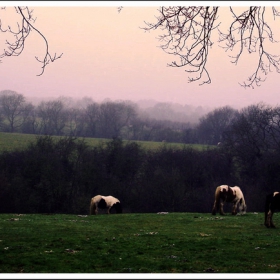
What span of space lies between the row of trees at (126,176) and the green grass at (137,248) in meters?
28.0

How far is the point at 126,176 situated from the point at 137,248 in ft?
146

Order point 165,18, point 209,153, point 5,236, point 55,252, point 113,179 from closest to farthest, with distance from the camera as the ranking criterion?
point 165,18 → point 55,252 → point 5,236 → point 113,179 → point 209,153

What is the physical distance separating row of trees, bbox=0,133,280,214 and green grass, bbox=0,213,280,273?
92.0ft

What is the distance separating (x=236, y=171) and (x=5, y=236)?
49725 mm

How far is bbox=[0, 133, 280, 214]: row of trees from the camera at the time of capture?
4600 cm

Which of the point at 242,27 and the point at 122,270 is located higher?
the point at 242,27

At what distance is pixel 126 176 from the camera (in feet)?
186

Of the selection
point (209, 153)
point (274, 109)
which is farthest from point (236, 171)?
point (274, 109)

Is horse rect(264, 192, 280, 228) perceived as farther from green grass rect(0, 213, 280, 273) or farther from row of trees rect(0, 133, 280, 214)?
row of trees rect(0, 133, 280, 214)

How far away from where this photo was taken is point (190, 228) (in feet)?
58.1

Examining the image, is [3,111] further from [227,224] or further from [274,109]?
[227,224]

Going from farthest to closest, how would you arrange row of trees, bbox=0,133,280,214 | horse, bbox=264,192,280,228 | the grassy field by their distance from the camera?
the grassy field
row of trees, bbox=0,133,280,214
horse, bbox=264,192,280,228

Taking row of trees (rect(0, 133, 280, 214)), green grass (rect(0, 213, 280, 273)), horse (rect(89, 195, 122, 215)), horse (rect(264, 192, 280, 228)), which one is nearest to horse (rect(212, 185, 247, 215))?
green grass (rect(0, 213, 280, 273))

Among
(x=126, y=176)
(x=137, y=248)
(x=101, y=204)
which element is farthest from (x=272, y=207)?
(x=126, y=176)
